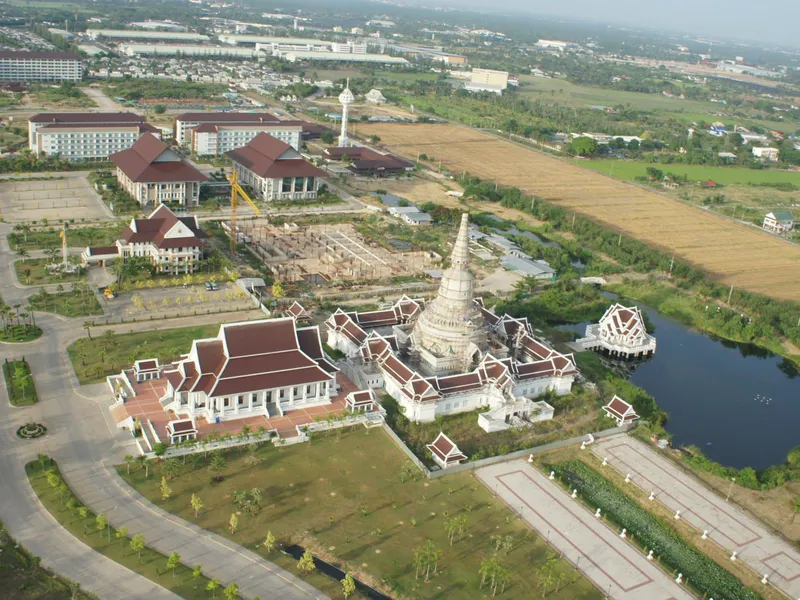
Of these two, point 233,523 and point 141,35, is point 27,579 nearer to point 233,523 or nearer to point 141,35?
point 233,523

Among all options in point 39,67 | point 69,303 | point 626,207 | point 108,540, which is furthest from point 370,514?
point 39,67

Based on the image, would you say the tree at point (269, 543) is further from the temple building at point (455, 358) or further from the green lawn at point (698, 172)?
the green lawn at point (698, 172)

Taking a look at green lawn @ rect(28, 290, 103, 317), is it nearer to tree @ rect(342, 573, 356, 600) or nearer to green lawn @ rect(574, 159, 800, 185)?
tree @ rect(342, 573, 356, 600)

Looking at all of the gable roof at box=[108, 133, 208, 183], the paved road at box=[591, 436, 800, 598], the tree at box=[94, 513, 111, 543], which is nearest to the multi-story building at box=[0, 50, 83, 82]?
the gable roof at box=[108, 133, 208, 183]

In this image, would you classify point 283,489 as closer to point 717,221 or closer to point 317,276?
point 317,276

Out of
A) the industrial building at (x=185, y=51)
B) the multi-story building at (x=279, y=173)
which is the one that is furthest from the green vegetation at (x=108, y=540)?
the industrial building at (x=185, y=51)
